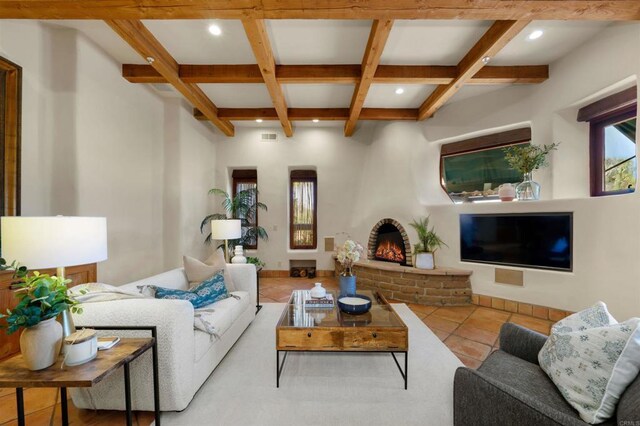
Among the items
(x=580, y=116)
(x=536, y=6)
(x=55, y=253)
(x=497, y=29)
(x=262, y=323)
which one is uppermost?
(x=497, y=29)

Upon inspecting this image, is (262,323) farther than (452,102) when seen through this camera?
No

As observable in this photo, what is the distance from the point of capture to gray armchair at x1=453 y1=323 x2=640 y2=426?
0.90m

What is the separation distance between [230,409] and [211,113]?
4243mm

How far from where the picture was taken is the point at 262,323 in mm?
3084

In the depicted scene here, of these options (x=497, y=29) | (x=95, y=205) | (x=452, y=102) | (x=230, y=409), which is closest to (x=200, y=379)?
(x=230, y=409)

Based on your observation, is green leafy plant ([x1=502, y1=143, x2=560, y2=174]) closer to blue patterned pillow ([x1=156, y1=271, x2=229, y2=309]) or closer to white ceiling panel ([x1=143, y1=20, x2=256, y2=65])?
white ceiling panel ([x1=143, y1=20, x2=256, y2=65])

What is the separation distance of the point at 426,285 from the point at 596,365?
2.85 metres

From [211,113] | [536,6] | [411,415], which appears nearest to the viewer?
[411,415]

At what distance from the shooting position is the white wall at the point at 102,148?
2.46 metres

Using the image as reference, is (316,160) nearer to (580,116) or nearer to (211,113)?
(211,113)

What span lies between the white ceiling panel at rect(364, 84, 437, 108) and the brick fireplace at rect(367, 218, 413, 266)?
2.02m

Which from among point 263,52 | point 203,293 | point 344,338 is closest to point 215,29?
point 263,52

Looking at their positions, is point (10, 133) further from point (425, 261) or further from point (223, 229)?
point (425, 261)

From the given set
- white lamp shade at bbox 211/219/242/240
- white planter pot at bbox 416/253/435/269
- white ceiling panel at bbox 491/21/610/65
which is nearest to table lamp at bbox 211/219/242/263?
white lamp shade at bbox 211/219/242/240
